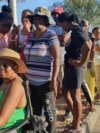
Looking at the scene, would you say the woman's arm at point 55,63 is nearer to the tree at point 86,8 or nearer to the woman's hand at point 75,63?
the woman's hand at point 75,63

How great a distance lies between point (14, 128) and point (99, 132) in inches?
119

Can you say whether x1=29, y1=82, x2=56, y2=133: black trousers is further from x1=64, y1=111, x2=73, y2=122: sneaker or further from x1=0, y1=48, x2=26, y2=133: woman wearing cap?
x1=64, y1=111, x2=73, y2=122: sneaker

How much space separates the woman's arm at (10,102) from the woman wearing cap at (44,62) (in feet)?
4.25

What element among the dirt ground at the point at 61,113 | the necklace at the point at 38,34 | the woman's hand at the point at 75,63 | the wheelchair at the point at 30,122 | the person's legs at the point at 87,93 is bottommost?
the dirt ground at the point at 61,113

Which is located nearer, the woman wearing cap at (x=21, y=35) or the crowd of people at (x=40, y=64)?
the crowd of people at (x=40, y=64)

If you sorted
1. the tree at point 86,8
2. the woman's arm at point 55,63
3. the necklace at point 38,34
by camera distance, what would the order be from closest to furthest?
the woman's arm at point 55,63, the necklace at point 38,34, the tree at point 86,8

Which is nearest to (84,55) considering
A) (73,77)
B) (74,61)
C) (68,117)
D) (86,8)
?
(74,61)

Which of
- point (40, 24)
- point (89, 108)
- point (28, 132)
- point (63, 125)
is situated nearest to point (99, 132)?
point (63, 125)

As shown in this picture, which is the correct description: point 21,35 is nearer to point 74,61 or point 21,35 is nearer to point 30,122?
point 74,61

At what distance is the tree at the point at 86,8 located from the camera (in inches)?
1799

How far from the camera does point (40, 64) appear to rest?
15.7 feet

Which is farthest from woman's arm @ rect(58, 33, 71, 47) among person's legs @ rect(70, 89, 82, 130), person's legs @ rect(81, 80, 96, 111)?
person's legs @ rect(81, 80, 96, 111)

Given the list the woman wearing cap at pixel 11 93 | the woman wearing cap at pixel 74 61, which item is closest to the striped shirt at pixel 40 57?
the woman wearing cap at pixel 74 61

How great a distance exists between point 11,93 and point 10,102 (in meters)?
0.08
